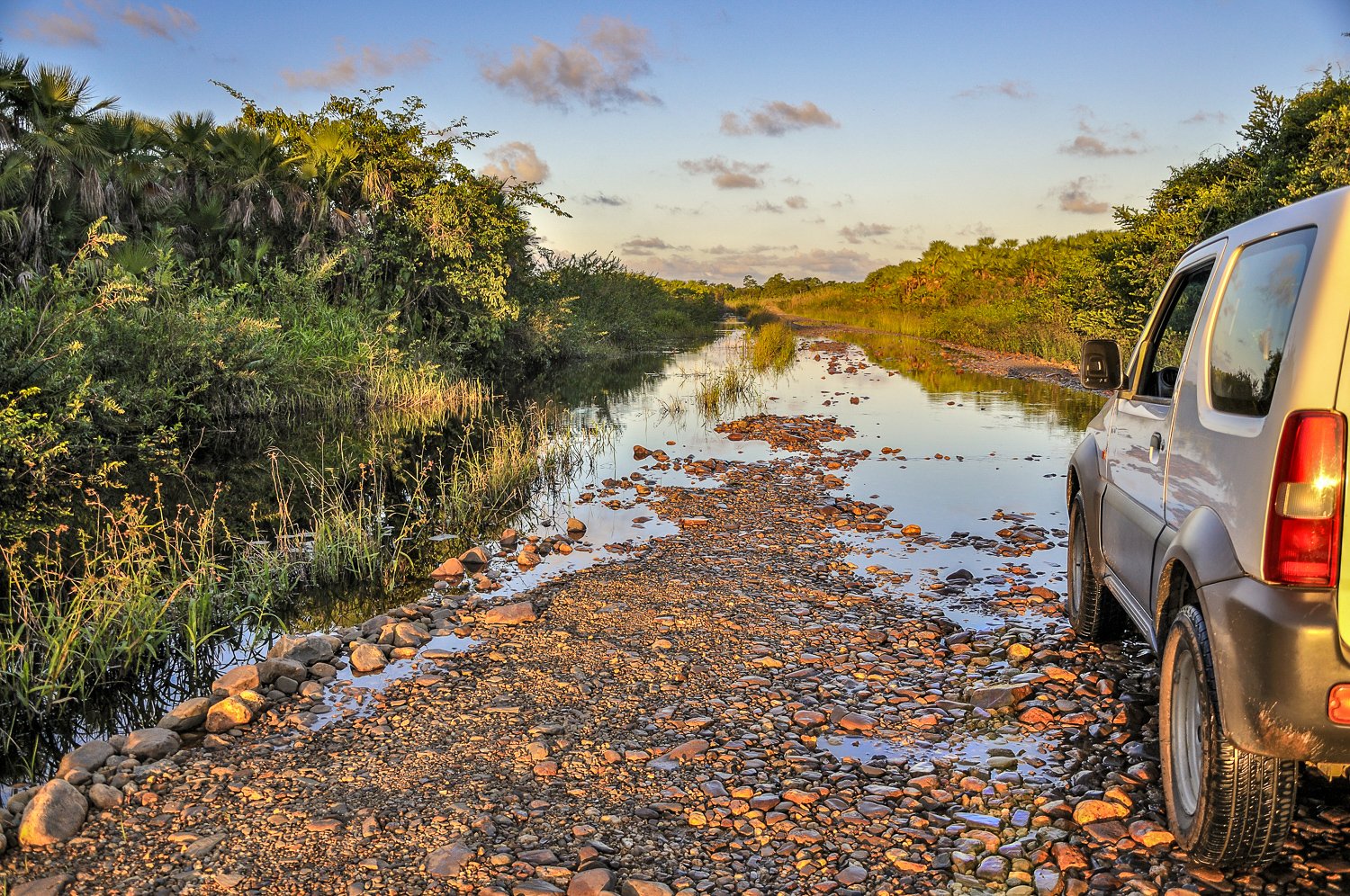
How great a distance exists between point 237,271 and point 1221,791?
22.8m

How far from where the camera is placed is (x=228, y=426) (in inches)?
659

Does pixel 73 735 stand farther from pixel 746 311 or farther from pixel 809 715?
pixel 746 311

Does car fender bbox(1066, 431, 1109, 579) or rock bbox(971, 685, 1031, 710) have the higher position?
car fender bbox(1066, 431, 1109, 579)

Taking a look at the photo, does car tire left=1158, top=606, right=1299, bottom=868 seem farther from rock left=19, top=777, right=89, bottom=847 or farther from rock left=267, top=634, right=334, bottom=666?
rock left=267, top=634, right=334, bottom=666

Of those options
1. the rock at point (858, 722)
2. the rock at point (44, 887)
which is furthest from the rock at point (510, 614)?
the rock at point (44, 887)

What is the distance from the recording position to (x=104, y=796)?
13.0 ft

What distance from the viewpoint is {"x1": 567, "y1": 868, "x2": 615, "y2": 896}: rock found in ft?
10.6

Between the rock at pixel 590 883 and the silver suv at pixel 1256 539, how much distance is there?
212 cm

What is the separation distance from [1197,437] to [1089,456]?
2176mm

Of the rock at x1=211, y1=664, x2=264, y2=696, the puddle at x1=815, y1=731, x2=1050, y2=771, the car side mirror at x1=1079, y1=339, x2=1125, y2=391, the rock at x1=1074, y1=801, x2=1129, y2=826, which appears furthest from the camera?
the rock at x1=211, y1=664, x2=264, y2=696

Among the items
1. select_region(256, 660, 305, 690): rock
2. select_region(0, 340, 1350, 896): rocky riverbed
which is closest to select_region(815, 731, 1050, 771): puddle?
select_region(0, 340, 1350, 896): rocky riverbed

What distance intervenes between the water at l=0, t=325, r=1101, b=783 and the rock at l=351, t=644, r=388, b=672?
0.12 m

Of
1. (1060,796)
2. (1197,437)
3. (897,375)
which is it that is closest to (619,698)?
(1060,796)

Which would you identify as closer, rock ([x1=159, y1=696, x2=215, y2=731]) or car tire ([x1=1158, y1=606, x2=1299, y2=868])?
car tire ([x1=1158, y1=606, x2=1299, y2=868])
